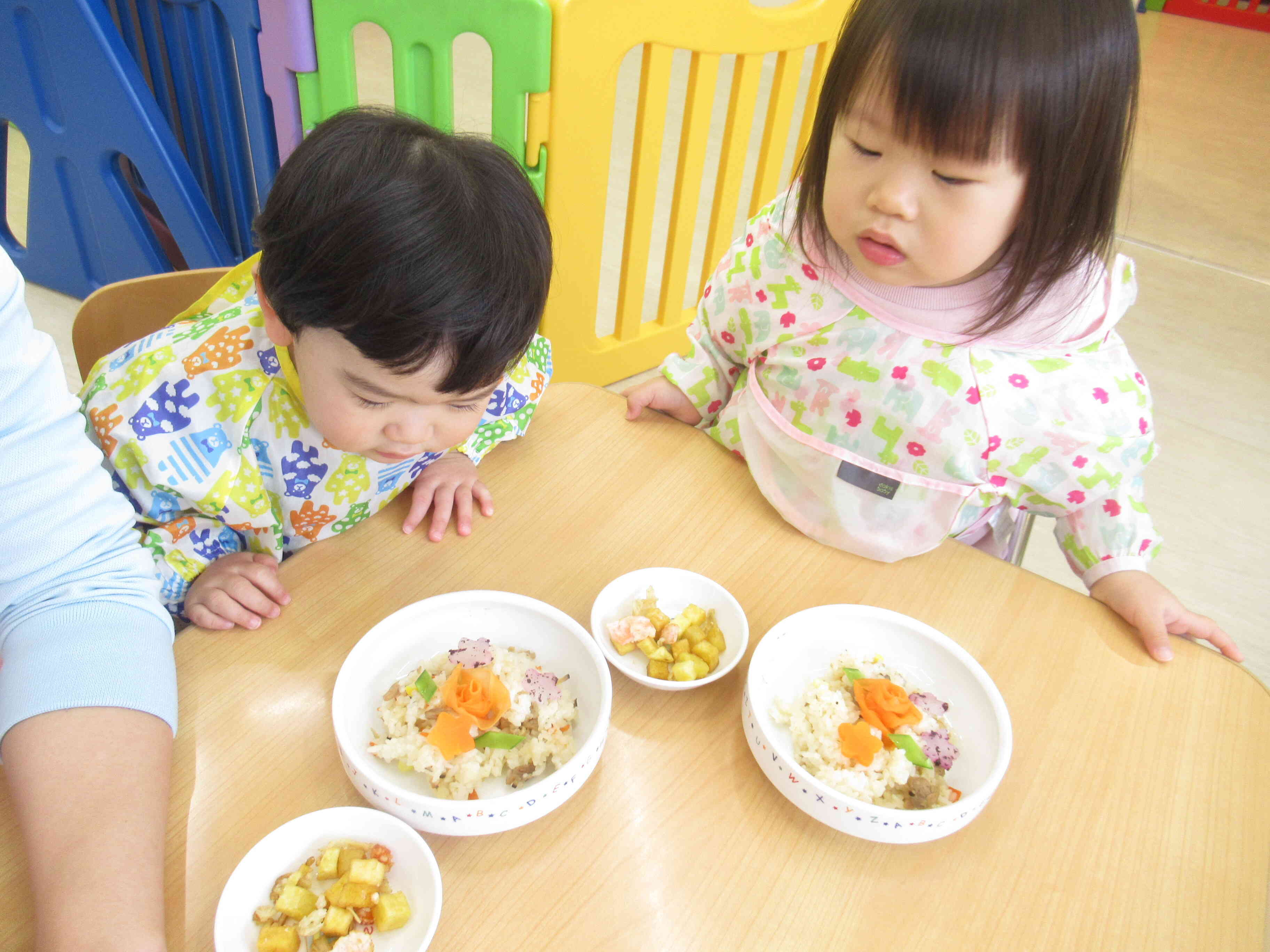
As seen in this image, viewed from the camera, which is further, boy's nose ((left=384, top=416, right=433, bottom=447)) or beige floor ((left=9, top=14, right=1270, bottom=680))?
beige floor ((left=9, top=14, right=1270, bottom=680))

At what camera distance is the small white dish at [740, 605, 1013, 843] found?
597 millimetres

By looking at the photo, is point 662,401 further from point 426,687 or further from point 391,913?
point 391,913

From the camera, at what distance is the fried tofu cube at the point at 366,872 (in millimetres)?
542

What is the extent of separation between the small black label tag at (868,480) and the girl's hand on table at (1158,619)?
0.24 meters

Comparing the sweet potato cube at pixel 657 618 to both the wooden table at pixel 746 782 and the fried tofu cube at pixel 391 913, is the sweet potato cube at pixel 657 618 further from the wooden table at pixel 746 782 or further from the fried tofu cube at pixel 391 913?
the fried tofu cube at pixel 391 913

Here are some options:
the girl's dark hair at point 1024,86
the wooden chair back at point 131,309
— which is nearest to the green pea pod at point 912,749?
the girl's dark hair at point 1024,86

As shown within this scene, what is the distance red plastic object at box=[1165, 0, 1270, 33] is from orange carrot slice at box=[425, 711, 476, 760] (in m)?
7.25

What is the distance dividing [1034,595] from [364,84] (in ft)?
12.6

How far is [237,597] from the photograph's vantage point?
0.74 meters

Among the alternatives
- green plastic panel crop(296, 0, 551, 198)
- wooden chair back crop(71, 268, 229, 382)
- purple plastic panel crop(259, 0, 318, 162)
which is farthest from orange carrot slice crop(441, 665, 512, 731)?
purple plastic panel crop(259, 0, 318, 162)

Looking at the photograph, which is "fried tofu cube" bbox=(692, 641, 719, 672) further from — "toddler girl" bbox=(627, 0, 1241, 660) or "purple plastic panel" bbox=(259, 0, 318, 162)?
"purple plastic panel" bbox=(259, 0, 318, 162)

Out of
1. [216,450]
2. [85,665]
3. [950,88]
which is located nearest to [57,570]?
[85,665]

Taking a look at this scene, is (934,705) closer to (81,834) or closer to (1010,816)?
(1010,816)

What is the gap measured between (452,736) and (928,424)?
590mm
